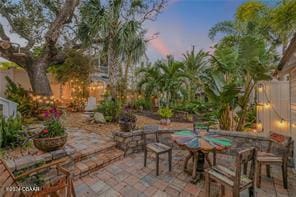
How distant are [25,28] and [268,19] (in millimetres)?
16439

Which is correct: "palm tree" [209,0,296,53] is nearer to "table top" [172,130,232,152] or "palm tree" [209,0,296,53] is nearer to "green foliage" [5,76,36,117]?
"table top" [172,130,232,152]

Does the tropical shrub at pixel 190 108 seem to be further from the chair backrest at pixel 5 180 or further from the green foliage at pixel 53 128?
the chair backrest at pixel 5 180

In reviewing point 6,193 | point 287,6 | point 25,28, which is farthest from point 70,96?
point 287,6

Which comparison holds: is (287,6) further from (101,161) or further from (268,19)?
(101,161)

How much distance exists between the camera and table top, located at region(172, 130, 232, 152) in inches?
124

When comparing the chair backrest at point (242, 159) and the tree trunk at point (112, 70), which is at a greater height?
the tree trunk at point (112, 70)

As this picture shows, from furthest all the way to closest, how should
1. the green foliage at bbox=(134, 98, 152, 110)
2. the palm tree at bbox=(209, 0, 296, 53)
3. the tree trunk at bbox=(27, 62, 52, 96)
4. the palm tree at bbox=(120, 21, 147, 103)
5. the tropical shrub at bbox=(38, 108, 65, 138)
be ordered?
the green foliage at bbox=(134, 98, 152, 110), the palm tree at bbox=(209, 0, 296, 53), the tree trunk at bbox=(27, 62, 52, 96), the palm tree at bbox=(120, 21, 147, 103), the tropical shrub at bbox=(38, 108, 65, 138)

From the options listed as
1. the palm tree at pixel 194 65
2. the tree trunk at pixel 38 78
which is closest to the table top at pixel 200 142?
the palm tree at pixel 194 65

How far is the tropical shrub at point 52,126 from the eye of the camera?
3.62 m

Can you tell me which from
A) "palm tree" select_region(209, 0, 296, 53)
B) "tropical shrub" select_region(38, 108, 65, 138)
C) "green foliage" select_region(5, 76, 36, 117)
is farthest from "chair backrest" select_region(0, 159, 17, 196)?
"palm tree" select_region(209, 0, 296, 53)

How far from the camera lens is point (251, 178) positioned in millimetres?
2594

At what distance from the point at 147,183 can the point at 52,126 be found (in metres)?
2.45

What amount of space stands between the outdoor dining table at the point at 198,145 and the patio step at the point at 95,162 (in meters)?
1.79

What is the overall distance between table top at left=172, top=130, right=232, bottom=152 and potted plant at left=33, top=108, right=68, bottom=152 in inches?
102
